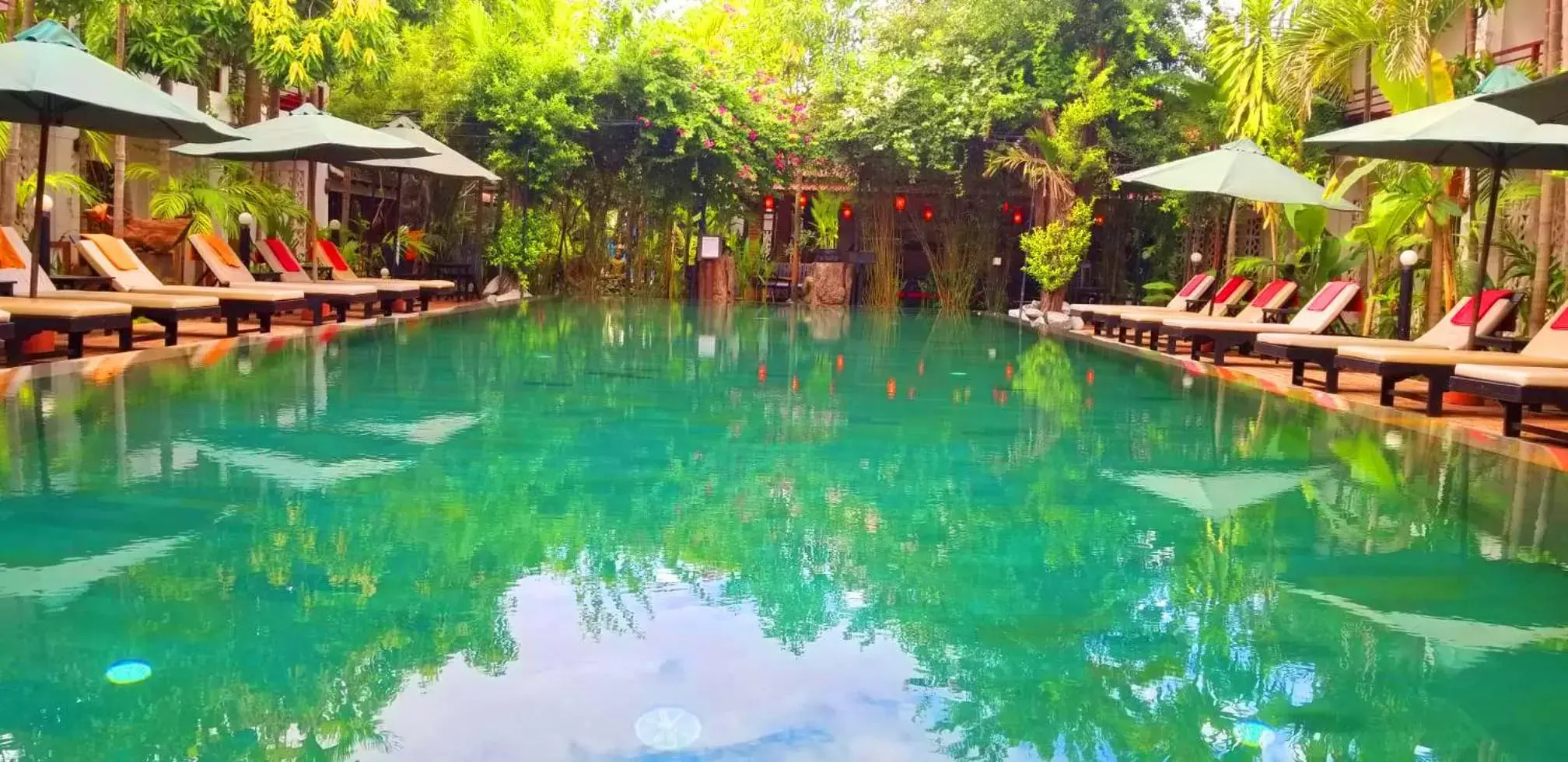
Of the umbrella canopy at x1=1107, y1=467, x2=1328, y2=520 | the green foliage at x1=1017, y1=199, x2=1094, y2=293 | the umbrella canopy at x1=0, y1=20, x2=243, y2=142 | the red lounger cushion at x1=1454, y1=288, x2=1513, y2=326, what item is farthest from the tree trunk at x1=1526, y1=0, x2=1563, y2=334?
the umbrella canopy at x1=0, y1=20, x2=243, y2=142

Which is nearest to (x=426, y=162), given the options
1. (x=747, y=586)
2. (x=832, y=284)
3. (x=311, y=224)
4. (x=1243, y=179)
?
(x=311, y=224)

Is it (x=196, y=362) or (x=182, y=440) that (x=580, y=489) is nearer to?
(x=182, y=440)

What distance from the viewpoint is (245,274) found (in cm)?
1291

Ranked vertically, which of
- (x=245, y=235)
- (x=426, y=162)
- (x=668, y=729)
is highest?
(x=426, y=162)

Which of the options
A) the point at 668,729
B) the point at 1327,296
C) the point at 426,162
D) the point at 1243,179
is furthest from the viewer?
the point at 426,162

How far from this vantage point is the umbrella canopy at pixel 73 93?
8250mm

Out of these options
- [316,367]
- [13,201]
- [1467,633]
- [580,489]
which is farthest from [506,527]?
[13,201]

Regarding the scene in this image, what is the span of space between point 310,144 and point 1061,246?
445 inches

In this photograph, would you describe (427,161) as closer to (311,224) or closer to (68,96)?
(311,224)

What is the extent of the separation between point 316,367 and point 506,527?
5277mm

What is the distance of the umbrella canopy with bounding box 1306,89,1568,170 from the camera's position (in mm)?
8195

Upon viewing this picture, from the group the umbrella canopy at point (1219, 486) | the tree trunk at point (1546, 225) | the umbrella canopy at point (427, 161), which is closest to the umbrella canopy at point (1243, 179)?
the tree trunk at point (1546, 225)

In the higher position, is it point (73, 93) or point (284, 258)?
point (73, 93)

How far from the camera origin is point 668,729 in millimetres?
2725
